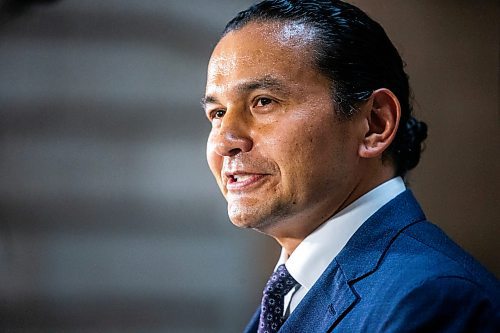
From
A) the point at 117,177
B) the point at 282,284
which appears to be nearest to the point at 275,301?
the point at 282,284

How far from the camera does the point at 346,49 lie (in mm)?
1167

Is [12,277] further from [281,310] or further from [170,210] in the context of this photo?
[281,310]

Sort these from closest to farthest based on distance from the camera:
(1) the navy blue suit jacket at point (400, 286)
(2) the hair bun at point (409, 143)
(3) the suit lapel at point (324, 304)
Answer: (1) the navy blue suit jacket at point (400, 286)
(3) the suit lapel at point (324, 304)
(2) the hair bun at point (409, 143)

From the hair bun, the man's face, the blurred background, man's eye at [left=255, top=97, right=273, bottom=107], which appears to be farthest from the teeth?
the blurred background

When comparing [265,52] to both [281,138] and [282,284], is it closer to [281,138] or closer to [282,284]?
[281,138]

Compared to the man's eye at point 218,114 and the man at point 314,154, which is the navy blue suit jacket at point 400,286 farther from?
the man's eye at point 218,114

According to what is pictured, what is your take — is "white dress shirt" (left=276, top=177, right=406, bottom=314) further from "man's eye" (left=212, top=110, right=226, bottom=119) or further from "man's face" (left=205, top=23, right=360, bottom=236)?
"man's eye" (left=212, top=110, right=226, bottom=119)

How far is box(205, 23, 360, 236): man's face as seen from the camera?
1.12 metres

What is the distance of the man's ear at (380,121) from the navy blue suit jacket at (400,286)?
98 mm

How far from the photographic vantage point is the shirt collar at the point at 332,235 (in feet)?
3.76

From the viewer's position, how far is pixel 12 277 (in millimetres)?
1879

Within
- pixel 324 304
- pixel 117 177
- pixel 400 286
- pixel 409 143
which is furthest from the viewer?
pixel 117 177

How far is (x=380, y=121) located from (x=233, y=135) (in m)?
0.27

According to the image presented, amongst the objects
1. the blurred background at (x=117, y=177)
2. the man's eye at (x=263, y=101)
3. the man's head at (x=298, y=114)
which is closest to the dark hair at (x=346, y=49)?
the man's head at (x=298, y=114)
